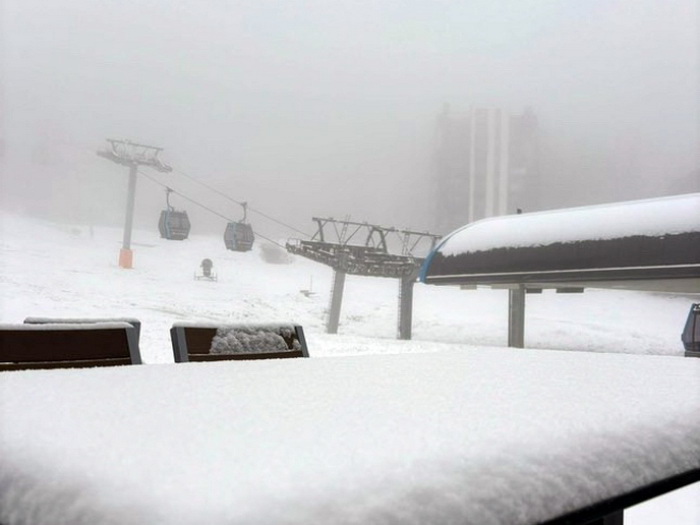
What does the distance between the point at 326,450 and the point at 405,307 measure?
21683 mm

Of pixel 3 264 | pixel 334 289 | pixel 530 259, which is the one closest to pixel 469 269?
pixel 530 259

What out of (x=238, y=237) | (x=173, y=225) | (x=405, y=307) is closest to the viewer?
(x=173, y=225)

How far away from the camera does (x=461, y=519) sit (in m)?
0.26

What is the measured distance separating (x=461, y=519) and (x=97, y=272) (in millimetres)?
31945

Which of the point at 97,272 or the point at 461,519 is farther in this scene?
the point at 97,272

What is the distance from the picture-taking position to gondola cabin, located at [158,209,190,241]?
55.0ft

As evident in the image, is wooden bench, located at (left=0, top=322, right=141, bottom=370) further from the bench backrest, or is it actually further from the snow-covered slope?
the snow-covered slope

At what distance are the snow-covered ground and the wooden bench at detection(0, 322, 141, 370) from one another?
14.2 meters

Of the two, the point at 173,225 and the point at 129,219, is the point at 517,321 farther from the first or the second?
the point at 129,219

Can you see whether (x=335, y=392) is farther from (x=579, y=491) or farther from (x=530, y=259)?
(x=530, y=259)

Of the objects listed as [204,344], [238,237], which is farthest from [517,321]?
[238,237]

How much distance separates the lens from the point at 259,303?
3198 cm

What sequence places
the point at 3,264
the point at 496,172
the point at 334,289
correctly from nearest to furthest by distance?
1. the point at 334,289
2. the point at 3,264
3. the point at 496,172

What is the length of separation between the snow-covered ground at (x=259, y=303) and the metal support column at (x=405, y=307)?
27.8 inches
